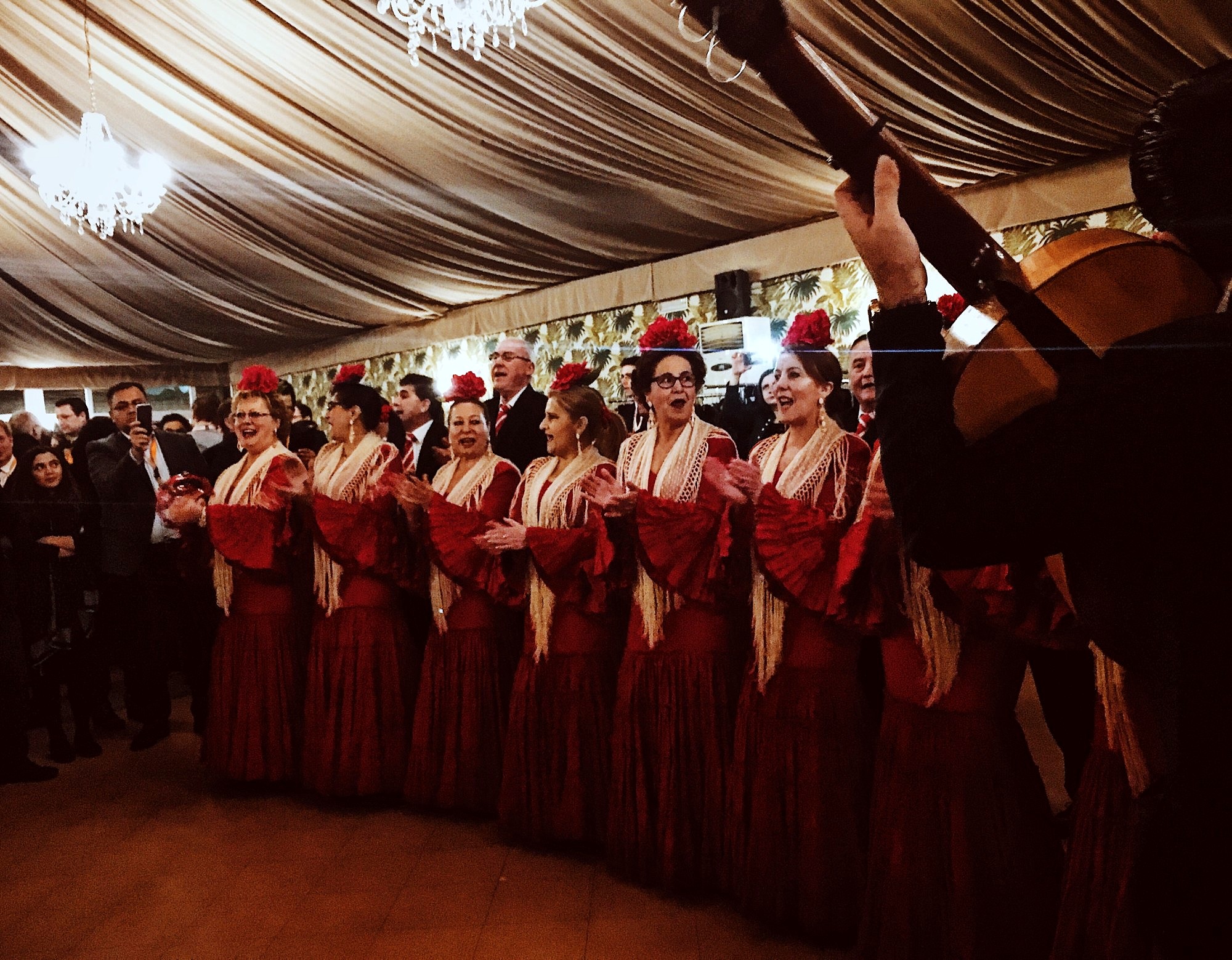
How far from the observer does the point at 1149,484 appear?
0.76 metres

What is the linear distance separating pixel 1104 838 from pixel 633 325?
6145 mm

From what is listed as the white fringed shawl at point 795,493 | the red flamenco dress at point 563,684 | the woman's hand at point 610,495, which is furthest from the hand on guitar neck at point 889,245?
the red flamenco dress at point 563,684

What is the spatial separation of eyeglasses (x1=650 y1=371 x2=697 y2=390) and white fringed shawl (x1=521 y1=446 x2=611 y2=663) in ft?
1.27

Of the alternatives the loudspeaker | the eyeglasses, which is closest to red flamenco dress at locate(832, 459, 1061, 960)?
the eyeglasses

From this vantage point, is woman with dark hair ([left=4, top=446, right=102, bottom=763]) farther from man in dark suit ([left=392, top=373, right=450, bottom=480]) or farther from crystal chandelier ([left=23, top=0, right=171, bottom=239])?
crystal chandelier ([left=23, top=0, right=171, bottom=239])

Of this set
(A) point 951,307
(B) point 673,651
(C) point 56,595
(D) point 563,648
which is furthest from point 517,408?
(C) point 56,595

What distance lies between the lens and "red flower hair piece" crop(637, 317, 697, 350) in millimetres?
2826

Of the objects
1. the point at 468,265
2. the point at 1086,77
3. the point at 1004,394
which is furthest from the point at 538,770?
the point at 468,265

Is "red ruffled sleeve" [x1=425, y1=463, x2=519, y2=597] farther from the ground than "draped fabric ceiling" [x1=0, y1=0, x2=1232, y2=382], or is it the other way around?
"draped fabric ceiling" [x1=0, y1=0, x2=1232, y2=382]

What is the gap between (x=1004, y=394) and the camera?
2.86 ft

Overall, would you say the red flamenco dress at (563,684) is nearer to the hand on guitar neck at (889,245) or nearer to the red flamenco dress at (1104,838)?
the red flamenco dress at (1104,838)

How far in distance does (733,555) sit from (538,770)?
1047mm

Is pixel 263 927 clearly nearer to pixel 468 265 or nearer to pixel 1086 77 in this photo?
pixel 1086 77

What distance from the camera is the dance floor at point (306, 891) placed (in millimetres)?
2500
